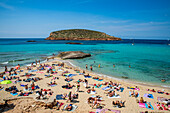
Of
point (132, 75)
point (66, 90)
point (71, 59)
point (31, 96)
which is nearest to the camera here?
point (31, 96)

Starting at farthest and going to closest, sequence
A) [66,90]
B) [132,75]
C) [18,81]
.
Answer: [132,75] → [18,81] → [66,90]

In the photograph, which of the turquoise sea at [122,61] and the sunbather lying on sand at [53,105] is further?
the turquoise sea at [122,61]

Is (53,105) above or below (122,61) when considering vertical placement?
below

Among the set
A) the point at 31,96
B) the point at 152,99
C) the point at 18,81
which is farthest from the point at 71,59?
the point at 152,99

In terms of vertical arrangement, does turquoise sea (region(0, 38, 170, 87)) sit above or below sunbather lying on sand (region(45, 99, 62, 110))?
above

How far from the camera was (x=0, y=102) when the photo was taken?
11.1 m

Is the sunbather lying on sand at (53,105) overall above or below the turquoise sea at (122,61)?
below

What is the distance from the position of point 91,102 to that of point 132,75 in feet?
39.9

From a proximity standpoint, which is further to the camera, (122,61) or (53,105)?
(122,61)

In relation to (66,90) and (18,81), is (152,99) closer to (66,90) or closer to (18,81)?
(66,90)

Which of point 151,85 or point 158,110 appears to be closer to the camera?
point 158,110

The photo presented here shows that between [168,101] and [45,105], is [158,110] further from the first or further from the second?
[45,105]

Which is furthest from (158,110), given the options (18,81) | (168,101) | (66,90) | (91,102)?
(18,81)

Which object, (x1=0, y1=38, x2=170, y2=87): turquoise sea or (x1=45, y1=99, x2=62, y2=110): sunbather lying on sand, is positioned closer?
(x1=45, y1=99, x2=62, y2=110): sunbather lying on sand
